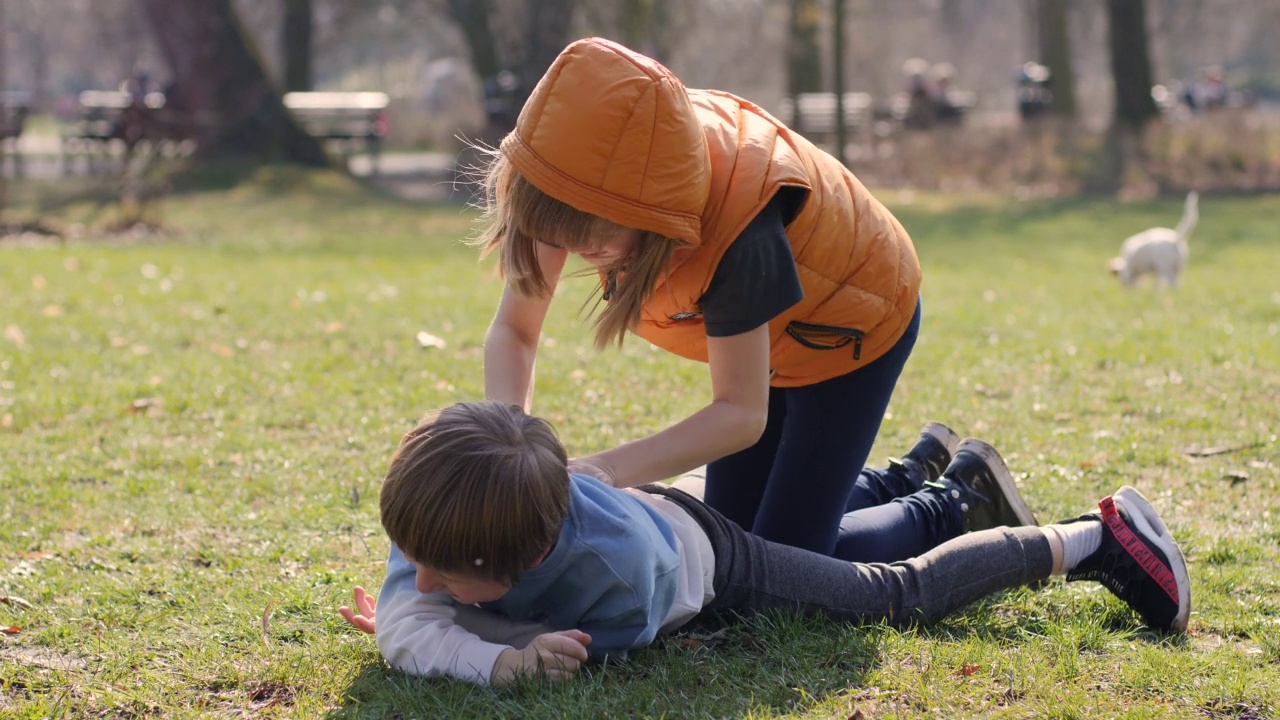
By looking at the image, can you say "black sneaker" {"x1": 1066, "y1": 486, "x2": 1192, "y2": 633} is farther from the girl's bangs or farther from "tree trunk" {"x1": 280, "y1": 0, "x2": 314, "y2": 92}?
"tree trunk" {"x1": 280, "y1": 0, "x2": 314, "y2": 92}

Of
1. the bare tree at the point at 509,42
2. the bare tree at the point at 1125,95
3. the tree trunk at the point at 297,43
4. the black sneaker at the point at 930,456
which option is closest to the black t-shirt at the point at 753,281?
the black sneaker at the point at 930,456

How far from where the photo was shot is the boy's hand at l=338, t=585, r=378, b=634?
9.23 ft

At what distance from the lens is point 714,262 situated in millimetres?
2520

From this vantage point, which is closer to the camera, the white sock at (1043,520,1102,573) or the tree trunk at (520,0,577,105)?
the white sock at (1043,520,1102,573)

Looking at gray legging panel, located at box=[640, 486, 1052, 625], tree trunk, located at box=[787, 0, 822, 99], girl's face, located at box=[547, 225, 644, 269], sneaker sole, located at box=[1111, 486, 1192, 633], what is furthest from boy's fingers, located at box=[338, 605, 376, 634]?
tree trunk, located at box=[787, 0, 822, 99]

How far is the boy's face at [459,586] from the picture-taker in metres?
2.47

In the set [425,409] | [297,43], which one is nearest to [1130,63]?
[297,43]

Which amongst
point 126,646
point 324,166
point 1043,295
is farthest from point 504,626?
point 324,166

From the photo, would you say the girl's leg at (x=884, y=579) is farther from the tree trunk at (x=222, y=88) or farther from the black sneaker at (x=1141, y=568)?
the tree trunk at (x=222, y=88)

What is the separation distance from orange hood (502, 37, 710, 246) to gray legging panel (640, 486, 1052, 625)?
0.77m

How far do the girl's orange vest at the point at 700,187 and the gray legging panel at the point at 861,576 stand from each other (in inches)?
18.1

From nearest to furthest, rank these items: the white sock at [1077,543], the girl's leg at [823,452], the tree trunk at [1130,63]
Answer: the white sock at [1077,543]
the girl's leg at [823,452]
the tree trunk at [1130,63]

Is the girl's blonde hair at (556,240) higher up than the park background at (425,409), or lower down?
higher up

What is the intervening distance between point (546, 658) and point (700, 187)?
Result: 100 centimetres
